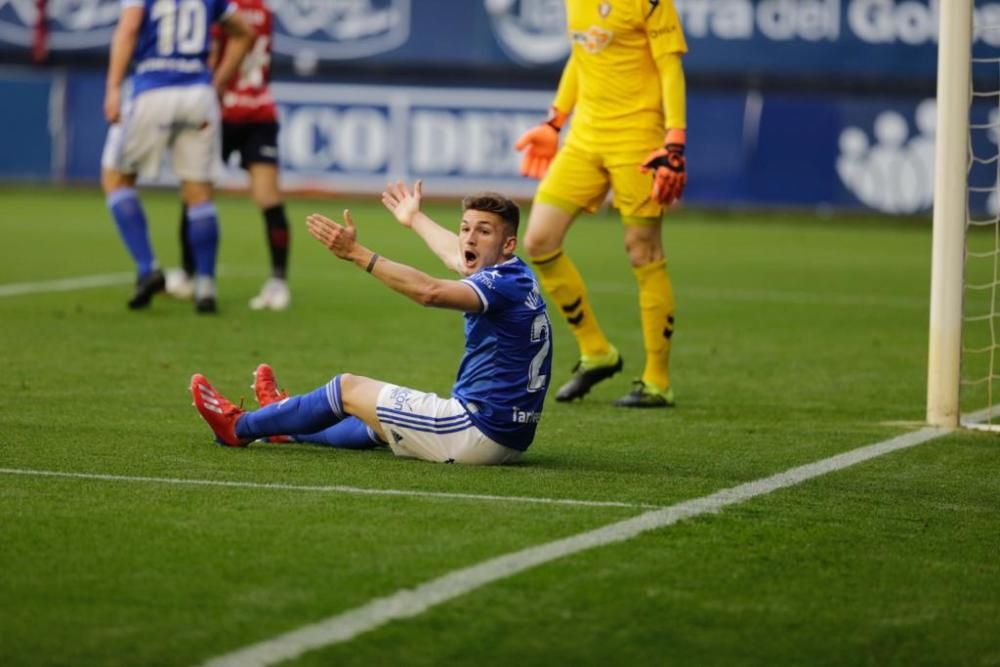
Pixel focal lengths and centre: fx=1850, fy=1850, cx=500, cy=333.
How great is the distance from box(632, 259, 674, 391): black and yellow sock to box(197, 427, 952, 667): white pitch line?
193cm

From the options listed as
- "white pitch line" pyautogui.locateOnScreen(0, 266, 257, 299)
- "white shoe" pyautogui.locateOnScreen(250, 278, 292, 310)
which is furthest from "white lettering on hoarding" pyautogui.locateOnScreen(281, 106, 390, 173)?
"white shoe" pyautogui.locateOnScreen(250, 278, 292, 310)

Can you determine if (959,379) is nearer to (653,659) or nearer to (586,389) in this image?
(586,389)

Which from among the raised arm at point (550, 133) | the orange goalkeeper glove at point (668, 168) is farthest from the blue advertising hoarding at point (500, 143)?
the orange goalkeeper glove at point (668, 168)

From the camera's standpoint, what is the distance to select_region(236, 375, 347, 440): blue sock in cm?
642

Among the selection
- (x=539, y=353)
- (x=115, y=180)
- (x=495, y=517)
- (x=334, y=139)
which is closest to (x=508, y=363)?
(x=539, y=353)

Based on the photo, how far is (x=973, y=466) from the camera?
6977mm

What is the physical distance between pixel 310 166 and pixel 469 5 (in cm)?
305

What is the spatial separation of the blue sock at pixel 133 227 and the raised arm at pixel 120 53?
2.22ft

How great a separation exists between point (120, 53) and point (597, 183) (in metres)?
4.06

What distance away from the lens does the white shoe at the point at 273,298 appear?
40.8 ft

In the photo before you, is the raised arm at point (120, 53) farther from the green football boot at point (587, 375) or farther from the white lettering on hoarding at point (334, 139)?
the white lettering on hoarding at point (334, 139)

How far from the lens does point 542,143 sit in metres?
9.40

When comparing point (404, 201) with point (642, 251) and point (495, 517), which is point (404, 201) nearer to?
point (495, 517)

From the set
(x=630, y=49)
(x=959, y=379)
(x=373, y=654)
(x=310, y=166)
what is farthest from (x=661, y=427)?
(x=310, y=166)
